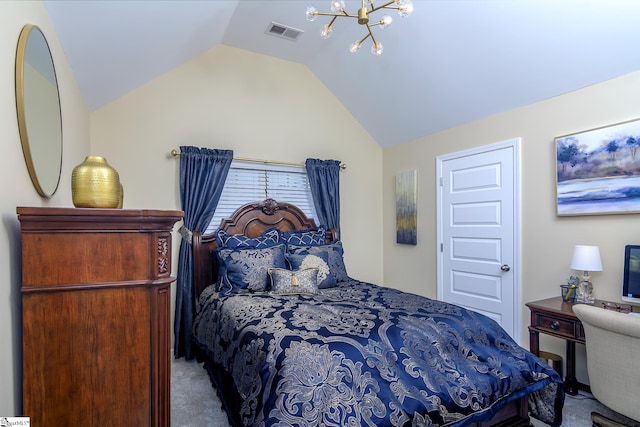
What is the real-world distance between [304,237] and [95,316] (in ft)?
8.47

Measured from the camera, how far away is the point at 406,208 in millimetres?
4367

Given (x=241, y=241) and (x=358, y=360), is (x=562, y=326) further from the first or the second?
(x=241, y=241)

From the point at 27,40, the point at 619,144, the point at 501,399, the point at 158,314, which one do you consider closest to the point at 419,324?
the point at 501,399

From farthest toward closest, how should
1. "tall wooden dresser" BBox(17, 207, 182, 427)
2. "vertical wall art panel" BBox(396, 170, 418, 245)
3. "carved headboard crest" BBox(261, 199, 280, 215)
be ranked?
"vertical wall art panel" BBox(396, 170, 418, 245)
"carved headboard crest" BBox(261, 199, 280, 215)
"tall wooden dresser" BBox(17, 207, 182, 427)

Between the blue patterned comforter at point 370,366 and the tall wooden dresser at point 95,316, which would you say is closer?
the tall wooden dresser at point 95,316

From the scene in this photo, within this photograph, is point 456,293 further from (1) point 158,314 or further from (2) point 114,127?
(2) point 114,127

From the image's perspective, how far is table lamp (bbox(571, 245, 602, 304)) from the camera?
2459 millimetres

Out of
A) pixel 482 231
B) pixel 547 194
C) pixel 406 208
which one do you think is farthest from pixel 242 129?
pixel 547 194

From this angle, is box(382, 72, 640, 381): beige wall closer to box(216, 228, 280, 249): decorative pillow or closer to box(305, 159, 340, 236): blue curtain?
box(305, 159, 340, 236): blue curtain

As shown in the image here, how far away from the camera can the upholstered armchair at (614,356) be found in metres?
1.71

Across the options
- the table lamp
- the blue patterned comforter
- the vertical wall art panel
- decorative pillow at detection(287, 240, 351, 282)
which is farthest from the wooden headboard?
the table lamp

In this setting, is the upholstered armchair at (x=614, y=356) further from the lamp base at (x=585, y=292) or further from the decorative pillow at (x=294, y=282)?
the decorative pillow at (x=294, y=282)

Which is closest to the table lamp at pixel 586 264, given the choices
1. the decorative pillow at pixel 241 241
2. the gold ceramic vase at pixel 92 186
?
the decorative pillow at pixel 241 241

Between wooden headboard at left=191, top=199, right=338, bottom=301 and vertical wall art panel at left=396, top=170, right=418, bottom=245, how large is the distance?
955mm
